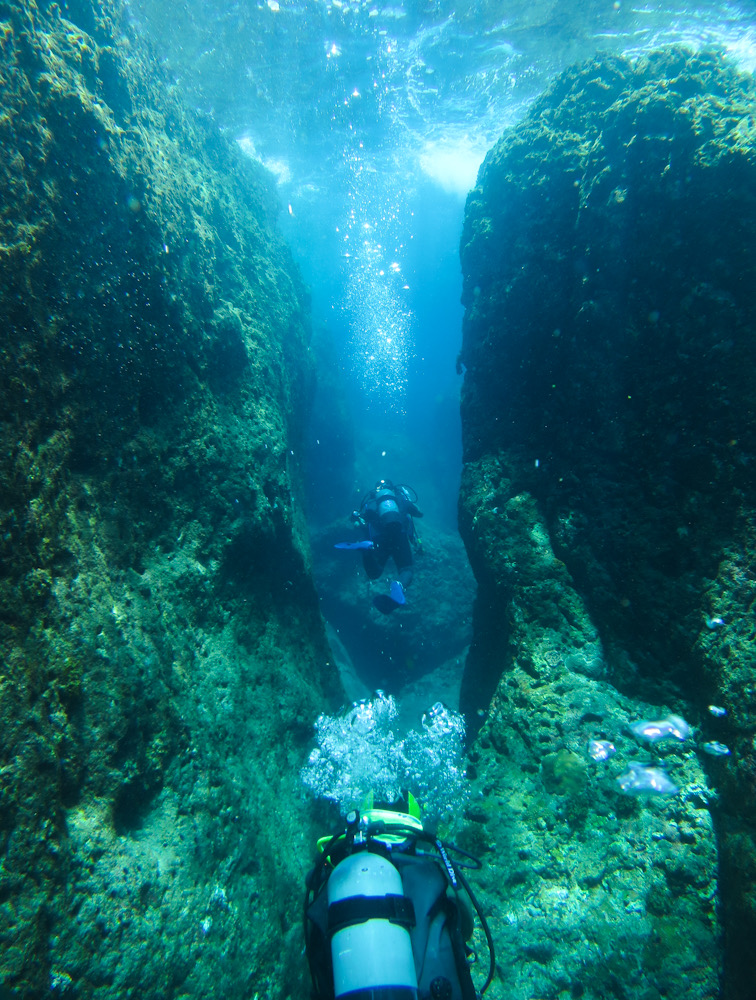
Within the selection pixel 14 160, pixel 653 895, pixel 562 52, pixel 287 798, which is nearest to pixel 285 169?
pixel 562 52

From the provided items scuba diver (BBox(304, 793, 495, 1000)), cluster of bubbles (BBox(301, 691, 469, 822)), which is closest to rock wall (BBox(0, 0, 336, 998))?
cluster of bubbles (BBox(301, 691, 469, 822))

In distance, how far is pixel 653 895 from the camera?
2.66 metres

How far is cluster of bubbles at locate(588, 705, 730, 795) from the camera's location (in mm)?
2945

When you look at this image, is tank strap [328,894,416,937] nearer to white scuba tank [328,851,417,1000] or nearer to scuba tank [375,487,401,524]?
white scuba tank [328,851,417,1000]

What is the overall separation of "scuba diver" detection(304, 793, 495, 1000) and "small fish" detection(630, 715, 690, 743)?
5.70ft

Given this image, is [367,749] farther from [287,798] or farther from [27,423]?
[27,423]

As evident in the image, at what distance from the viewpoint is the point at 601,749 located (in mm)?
3293

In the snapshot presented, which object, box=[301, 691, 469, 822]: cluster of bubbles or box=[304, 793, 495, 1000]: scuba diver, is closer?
box=[304, 793, 495, 1000]: scuba diver

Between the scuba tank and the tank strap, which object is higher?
the scuba tank

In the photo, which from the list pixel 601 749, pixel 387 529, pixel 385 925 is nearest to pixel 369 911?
pixel 385 925

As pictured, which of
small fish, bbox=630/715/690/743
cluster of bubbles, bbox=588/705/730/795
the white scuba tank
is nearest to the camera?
the white scuba tank

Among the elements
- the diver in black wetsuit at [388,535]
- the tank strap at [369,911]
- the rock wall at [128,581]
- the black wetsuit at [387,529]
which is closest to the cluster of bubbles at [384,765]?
the rock wall at [128,581]

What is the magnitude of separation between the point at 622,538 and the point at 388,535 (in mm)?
3917

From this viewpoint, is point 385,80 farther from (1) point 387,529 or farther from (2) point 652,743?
(2) point 652,743
